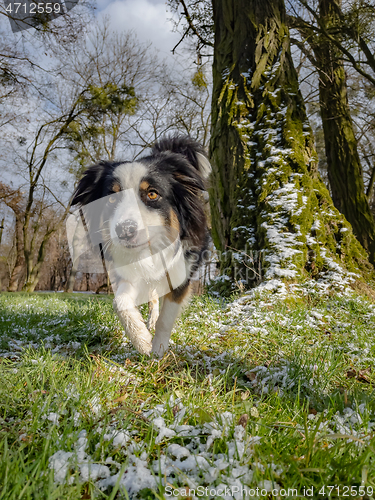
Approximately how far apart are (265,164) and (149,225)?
2.25 meters

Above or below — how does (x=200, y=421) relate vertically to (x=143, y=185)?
below

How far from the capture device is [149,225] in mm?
2729

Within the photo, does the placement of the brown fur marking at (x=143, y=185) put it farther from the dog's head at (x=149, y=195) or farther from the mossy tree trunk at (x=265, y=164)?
the mossy tree trunk at (x=265, y=164)

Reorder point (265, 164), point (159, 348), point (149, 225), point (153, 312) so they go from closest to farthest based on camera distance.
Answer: point (159, 348) → point (149, 225) → point (153, 312) → point (265, 164)

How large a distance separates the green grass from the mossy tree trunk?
4.13 ft

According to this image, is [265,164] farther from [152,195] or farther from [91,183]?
[91,183]

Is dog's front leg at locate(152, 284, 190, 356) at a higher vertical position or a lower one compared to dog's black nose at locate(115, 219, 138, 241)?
lower

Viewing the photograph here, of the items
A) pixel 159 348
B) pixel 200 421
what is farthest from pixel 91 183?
pixel 200 421

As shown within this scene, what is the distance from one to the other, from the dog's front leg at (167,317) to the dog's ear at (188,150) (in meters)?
1.29

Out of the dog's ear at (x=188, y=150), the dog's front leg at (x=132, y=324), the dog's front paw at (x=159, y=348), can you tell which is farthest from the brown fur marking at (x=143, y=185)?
the dog's front paw at (x=159, y=348)

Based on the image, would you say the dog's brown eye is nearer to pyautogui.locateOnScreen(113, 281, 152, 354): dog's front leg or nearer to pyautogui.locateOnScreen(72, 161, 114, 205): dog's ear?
pyautogui.locateOnScreen(72, 161, 114, 205): dog's ear

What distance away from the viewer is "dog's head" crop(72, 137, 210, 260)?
2.64 m

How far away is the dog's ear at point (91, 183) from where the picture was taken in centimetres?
317

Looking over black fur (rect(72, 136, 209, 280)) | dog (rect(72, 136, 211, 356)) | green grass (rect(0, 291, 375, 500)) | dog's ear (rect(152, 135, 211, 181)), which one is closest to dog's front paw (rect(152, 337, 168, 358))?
dog (rect(72, 136, 211, 356))
